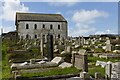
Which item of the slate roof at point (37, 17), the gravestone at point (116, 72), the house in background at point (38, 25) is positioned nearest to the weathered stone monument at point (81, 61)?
the gravestone at point (116, 72)

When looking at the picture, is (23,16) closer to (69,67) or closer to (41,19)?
(41,19)

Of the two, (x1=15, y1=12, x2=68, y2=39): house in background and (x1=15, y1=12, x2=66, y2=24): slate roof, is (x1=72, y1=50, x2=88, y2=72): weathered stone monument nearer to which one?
(x1=15, y1=12, x2=68, y2=39): house in background

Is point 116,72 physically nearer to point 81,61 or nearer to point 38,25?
point 81,61

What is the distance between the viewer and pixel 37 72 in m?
12.6

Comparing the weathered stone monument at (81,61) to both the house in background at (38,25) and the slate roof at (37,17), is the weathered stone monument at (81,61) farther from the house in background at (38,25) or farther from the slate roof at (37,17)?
the slate roof at (37,17)

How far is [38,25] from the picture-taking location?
5341cm

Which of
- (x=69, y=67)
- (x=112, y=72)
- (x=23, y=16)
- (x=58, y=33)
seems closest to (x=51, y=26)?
(x=58, y=33)

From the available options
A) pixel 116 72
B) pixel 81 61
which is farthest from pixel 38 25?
pixel 116 72

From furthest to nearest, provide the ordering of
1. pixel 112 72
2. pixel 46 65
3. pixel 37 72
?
pixel 46 65 → pixel 37 72 → pixel 112 72

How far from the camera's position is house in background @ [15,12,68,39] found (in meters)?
52.2

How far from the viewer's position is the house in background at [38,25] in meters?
52.2

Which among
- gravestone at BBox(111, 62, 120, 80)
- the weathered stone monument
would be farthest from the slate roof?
gravestone at BBox(111, 62, 120, 80)

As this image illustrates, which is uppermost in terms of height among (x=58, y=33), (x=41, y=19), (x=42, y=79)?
(x=41, y=19)

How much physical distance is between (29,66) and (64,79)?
4.38 meters
